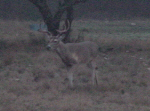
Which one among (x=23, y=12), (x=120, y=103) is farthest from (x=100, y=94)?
(x=23, y=12)

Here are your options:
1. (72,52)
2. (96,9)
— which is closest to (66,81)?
(72,52)

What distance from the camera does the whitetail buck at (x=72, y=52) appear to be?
1012 cm

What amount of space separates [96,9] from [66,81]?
30.0 m

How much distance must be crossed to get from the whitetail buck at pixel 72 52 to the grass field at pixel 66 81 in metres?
0.59

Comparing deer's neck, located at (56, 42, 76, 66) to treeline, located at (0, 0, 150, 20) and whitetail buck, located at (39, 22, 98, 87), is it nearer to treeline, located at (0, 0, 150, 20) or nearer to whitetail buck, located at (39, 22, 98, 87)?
whitetail buck, located at (39, 22, 98, 87)

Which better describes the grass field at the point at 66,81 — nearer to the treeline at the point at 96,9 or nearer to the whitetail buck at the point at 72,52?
the whitetail buck at the point at 72,52

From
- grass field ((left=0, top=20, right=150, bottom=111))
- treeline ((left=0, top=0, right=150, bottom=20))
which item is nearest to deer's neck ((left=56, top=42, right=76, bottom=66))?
grass field ((left=0, top=20, right=150, bottom=111))

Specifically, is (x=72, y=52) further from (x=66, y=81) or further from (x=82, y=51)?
(x=66, y=81)

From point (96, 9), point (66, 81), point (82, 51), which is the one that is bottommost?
point (96, 9)

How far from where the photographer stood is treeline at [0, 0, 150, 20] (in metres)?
35.7

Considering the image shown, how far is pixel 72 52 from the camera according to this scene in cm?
1034

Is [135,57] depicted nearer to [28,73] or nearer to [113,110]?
[28,73]

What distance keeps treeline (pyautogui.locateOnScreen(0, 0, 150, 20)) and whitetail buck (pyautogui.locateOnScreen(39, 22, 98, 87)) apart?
2434 centimetres

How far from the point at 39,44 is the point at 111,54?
12.0 ft
